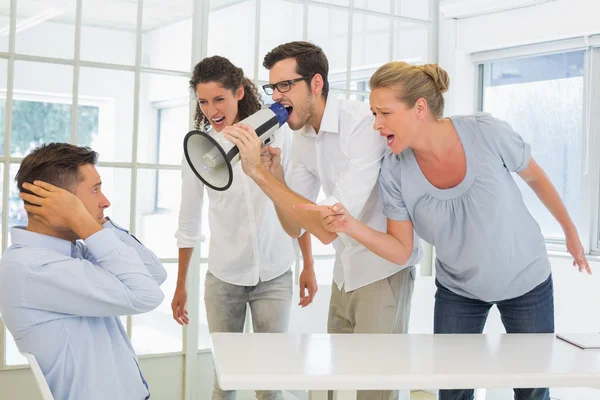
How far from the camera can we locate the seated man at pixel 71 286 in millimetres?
1477

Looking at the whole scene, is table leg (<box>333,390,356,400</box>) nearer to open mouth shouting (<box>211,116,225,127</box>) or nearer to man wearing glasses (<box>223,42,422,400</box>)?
man wearing glasses (<box>223,42,422,400</box>)

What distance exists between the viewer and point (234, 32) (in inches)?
125

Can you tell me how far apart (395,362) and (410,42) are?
8.71ft

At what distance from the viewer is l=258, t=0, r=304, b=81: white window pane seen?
3.27 metres

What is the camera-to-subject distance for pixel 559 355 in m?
1.65

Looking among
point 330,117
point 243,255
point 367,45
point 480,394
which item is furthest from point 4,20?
point 480,394

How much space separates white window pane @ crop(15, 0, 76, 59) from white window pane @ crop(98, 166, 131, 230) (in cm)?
52

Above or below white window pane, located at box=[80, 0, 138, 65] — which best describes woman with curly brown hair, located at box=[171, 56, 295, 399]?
below

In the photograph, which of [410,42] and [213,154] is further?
[410,42]

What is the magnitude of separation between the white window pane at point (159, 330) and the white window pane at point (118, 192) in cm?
31

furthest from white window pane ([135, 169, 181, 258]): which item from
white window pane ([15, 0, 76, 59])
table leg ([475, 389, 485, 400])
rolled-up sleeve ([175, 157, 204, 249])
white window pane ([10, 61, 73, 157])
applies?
table leg ([475, 389, 485, 400])

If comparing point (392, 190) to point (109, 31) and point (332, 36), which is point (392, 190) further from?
point (332, 36)

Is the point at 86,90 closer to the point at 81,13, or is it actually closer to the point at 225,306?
the point at 81,13

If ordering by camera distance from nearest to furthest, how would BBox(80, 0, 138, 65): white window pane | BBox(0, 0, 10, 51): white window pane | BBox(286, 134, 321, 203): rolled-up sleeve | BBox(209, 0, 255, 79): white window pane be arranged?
BBox(286, 134, 321, 203): rolled-up sleeve
BBox(0, 0, 10, 51): white window pane
BBox(80, 0, 138, 65): white window pane
BBox(209, 0, 255, 79): white window pane
